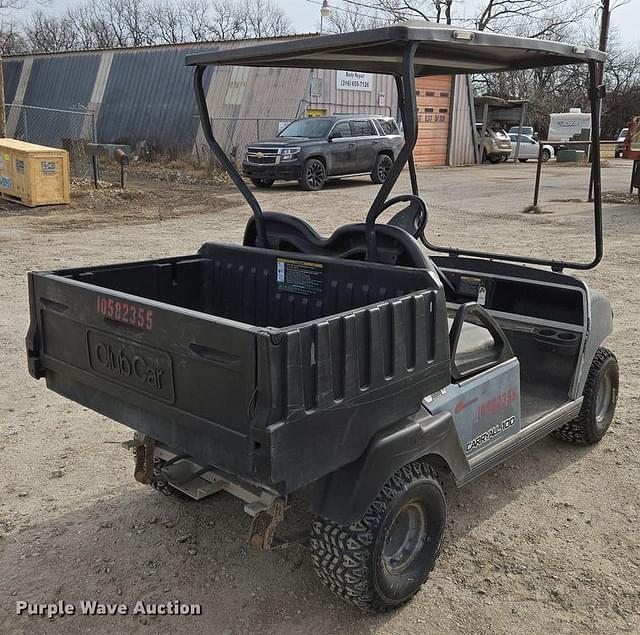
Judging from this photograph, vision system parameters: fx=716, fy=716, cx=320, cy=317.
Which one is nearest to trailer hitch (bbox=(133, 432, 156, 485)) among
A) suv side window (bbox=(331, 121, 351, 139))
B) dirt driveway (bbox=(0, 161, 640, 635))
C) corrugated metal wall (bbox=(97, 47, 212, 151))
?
dirt driveway (bbox=(0, 161, 640, 635))

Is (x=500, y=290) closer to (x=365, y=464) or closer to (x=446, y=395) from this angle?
(x=446, y=395)

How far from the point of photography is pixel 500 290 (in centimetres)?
422

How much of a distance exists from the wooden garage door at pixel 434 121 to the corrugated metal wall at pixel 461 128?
22cm

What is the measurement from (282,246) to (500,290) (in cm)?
142

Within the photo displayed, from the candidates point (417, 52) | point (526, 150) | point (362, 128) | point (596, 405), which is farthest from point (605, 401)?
point (526, 150)

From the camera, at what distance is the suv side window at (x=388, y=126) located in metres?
18.5

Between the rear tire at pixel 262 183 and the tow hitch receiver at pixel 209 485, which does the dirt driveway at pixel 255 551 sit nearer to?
the tow hitch receiver at pixel 209 485

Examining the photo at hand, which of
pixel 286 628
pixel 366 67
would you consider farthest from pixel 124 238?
pixel 286 628

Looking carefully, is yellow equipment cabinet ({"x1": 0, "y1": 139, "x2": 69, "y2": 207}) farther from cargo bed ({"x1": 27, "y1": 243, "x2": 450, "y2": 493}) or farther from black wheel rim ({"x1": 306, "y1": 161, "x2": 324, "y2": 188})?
cargo bed ({"x1": 27, "y1": 243, "x2": 450, "y2": 493})

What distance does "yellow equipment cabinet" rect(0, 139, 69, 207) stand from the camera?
13.3 meters

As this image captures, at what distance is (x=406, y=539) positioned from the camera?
286cm

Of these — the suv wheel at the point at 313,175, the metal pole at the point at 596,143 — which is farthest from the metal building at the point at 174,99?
the metal pole at the point at 596,143

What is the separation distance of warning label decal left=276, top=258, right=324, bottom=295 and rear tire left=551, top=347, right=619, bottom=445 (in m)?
1.74

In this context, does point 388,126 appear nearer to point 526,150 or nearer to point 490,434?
point 526,150
